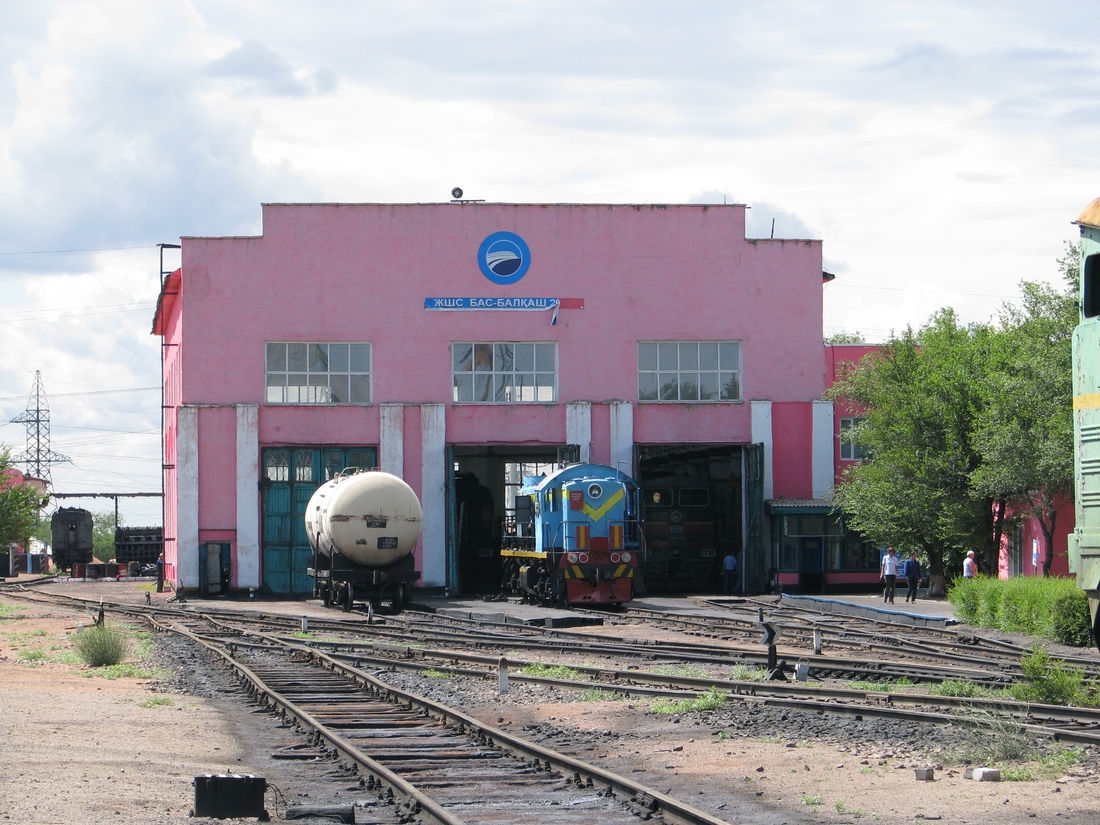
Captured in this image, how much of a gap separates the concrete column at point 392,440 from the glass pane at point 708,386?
877cm

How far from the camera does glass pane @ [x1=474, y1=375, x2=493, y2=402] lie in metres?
39.3

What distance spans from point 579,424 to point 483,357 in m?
3.44

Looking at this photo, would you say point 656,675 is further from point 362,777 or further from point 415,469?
point 415,469

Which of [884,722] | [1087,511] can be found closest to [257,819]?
[884,722]

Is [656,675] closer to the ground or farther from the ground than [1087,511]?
closer to the ground

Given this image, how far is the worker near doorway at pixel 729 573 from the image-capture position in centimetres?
3847

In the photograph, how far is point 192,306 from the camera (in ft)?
127

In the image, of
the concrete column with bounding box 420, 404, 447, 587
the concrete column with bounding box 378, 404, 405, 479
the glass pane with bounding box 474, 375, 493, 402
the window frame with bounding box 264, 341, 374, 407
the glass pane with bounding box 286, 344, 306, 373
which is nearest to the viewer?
the concrete column with bounding box 420, 404, 447, 587

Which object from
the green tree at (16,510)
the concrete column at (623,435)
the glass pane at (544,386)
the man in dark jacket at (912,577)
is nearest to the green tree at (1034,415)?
the man in dark jacket at (912,577)

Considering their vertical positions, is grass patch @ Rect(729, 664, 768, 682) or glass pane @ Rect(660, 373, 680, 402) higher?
glass pane @ Rect(660, 373, 680, 402)

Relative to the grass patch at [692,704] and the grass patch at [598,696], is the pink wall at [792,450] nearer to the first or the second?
the grass patch at [598,696]

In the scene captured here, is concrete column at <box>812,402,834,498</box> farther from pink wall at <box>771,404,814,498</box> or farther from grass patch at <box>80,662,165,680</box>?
grass patch at <box>80,662,165,680</box>

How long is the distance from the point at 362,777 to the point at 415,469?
28.3 meters

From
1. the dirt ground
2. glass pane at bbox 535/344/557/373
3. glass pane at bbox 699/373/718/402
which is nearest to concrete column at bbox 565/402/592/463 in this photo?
glass pane at bbox 535/344/557/373
